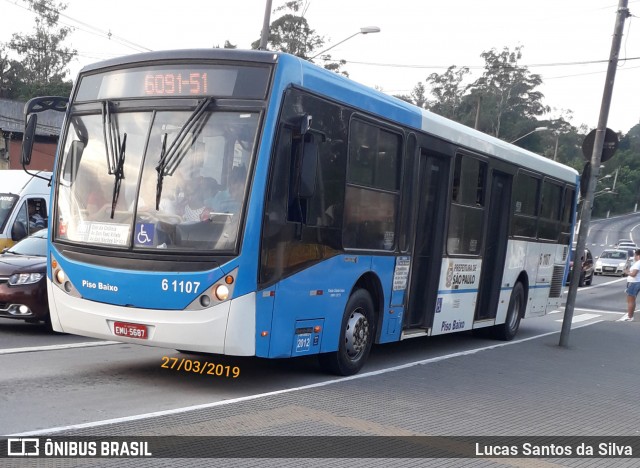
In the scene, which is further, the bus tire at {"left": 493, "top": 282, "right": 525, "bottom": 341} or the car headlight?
the bus tire at {"left": 493, "top": 282, "right": 525, "bottom": 341}

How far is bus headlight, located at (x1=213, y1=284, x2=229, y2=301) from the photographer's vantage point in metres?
7.58

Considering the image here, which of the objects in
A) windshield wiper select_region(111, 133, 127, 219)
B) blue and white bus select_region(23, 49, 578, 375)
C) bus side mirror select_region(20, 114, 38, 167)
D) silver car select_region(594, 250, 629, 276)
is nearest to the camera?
blue and white bus select_region(23, 49, 578, 375)

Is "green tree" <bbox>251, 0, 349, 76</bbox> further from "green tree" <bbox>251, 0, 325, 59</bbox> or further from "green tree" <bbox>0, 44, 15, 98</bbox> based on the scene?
"green tree" <bbox>0, 44, 15, 98</bbox>

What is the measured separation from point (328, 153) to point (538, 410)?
352 centimetres

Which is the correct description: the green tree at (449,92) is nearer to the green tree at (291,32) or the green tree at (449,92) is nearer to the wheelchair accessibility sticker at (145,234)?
the green tree at (291,32)

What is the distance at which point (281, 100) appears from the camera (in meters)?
7.95

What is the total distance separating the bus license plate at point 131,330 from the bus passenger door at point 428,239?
4.13 meters

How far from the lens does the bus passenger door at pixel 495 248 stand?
13.6 m

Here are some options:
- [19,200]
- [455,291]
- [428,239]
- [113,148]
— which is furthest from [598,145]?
[19,200]

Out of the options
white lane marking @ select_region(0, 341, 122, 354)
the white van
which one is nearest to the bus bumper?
white lane marking @ select_region(0, 341, 122, 354)

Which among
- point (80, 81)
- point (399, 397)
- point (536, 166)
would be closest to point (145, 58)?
point (80, 81)

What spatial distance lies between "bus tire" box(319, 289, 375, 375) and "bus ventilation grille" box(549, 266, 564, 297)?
27.9 feet

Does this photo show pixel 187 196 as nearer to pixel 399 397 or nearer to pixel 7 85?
pixel 399 397

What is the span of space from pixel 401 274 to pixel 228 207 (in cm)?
339
